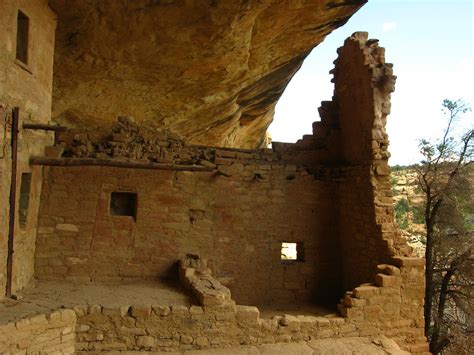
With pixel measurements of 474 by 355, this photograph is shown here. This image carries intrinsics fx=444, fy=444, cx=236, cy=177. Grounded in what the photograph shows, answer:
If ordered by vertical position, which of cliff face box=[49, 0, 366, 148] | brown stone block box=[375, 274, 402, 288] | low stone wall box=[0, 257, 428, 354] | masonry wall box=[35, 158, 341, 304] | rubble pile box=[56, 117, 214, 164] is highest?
cliff face box=[49, 0, 366, 148]

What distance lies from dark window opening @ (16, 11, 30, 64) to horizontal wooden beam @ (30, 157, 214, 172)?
46.6 inches

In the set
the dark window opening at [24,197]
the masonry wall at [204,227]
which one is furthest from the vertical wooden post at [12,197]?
the masonry wall at [204,227]

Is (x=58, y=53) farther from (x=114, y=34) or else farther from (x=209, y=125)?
(x=209, y=125)

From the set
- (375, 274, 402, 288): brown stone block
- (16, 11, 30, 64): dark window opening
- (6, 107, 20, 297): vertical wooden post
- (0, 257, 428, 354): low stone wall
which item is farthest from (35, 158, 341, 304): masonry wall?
(16, 11, 30, 64): dark window opening

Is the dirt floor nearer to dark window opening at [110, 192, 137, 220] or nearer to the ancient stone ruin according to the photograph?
the ancient stone ruin

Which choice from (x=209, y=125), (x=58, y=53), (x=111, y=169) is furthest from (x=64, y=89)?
→ (x=209, y=125)

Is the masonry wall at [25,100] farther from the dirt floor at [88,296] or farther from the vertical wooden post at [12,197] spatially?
the dirt floor at [88,296]

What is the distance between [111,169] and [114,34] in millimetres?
2047

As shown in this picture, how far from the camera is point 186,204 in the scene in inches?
254

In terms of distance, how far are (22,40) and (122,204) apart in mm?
2520

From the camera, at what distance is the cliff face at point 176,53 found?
247 inches

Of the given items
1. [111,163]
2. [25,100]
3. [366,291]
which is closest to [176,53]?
[111,163]

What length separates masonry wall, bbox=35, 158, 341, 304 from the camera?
236 inches

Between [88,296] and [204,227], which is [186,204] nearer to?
[204,227]
